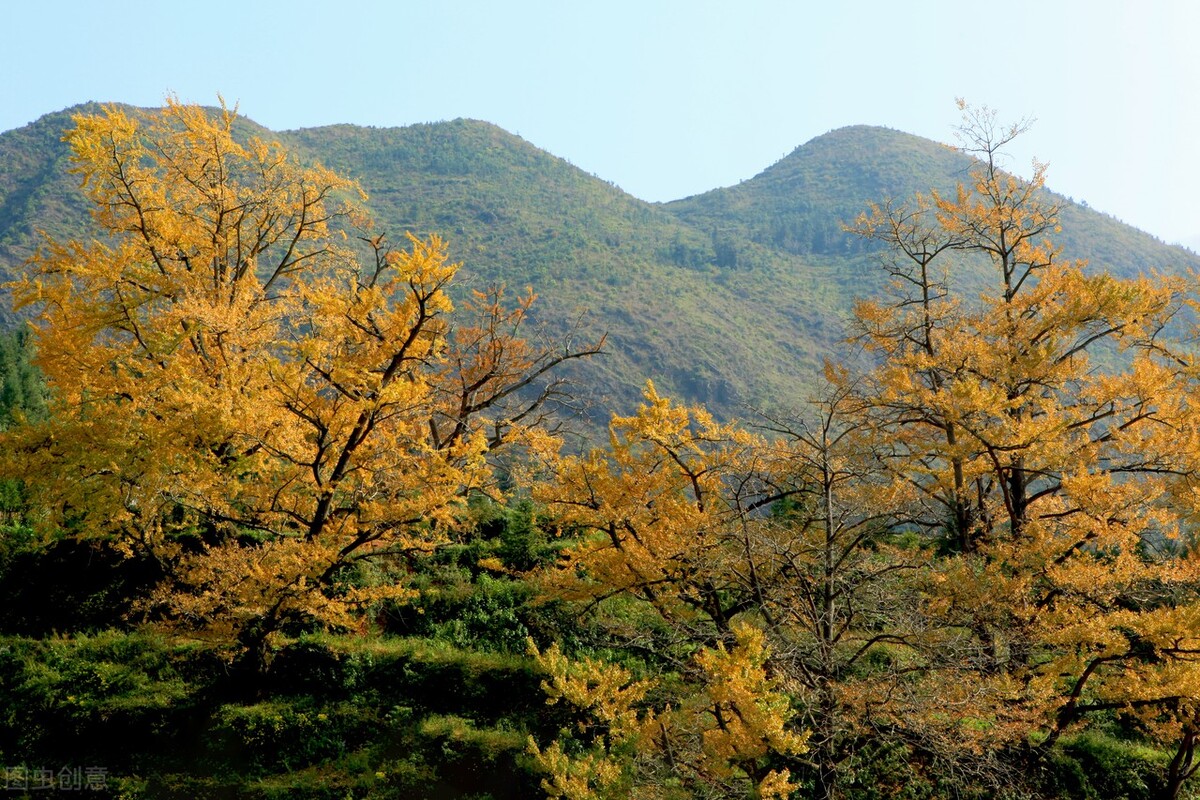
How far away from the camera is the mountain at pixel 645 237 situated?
191 feet

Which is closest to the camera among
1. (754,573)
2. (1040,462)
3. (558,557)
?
(754,573)

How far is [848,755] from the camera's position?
752 cm

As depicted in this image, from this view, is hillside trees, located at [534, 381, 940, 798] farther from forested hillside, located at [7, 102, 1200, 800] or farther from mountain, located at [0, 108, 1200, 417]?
mountain, located at [0, 108, 1200, 417]

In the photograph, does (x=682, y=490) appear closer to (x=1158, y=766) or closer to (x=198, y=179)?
(x=1158, y=766)

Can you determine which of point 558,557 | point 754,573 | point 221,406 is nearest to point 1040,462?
point 754,573

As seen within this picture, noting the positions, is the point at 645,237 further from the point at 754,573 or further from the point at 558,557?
the point at 754,573

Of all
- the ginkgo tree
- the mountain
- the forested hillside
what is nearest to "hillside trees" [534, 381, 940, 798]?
the forested hillside

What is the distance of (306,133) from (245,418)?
9329 cm

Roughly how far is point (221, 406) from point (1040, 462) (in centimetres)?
947

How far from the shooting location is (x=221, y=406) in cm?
880

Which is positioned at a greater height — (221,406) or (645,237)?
(645,237)

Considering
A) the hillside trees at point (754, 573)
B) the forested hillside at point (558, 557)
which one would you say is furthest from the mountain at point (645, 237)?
the hillside trees at point (754, 573)

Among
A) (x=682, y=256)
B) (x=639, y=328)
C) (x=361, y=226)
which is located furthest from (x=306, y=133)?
(x=361, y=226)

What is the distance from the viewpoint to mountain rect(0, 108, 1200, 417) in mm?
58219
